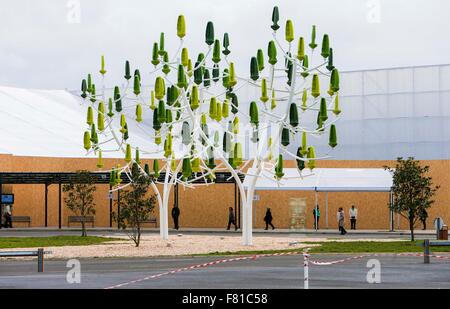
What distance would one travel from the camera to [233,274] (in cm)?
2302

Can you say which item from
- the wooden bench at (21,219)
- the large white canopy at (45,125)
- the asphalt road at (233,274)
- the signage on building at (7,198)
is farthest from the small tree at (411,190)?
the wooden bench at (21,219)

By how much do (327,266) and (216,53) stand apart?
45.1 ft

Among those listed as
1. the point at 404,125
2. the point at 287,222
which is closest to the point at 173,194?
the point at 287,222

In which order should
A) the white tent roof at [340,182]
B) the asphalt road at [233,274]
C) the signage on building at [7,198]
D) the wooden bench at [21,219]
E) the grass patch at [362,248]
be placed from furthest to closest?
the wooden bench at [21,219] < the signage on building at [7,198] < the white tent roof at [340,182] < the grass patch at [362,248] < the asphalt road at [233,274]

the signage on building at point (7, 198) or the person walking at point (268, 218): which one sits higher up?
the signage on building at point (7, 198)

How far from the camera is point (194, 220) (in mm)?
61688

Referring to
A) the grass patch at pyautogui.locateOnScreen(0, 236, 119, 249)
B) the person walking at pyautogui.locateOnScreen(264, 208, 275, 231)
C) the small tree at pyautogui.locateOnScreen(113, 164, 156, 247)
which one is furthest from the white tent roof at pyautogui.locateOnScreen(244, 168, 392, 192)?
the small tree at pyautogui.locateOnScreen(113, 164, 156, 247)

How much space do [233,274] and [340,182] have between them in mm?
32077

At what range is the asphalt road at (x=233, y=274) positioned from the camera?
Answer: 2019cm

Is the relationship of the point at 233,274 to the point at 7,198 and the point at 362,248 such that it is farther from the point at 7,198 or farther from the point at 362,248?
the point at 7,198

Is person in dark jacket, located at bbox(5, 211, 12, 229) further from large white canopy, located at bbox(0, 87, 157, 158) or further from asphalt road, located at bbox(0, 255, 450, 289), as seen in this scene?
asphalt road, located at bbox(0, 255, 450, 289)

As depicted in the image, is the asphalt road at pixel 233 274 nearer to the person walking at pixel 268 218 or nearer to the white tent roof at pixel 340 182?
the white tent roof at pixel 340 182

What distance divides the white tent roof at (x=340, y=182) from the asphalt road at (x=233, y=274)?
23.6 metres

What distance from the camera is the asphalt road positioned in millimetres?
20188
